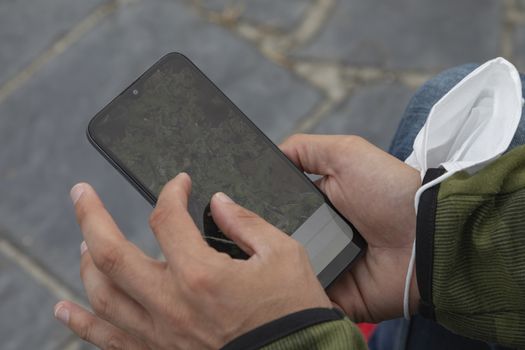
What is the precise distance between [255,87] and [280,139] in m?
0.14

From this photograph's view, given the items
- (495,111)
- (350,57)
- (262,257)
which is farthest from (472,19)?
(262,257)

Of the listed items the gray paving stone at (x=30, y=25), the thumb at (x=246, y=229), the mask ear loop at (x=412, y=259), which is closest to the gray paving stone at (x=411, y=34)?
the gray paving stone at (x=30, y=25)

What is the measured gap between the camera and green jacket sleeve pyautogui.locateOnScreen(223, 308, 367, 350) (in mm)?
596

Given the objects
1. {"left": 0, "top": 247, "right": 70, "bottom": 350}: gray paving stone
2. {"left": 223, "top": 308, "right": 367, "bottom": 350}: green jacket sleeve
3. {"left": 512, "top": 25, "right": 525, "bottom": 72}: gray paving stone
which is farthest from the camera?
{"left": 512, "top": 25, "right": 525, "bottom": 72}: gray paving stone

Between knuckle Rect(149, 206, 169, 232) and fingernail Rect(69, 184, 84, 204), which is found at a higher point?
fingernail Rect(69, 184, 84, 204)

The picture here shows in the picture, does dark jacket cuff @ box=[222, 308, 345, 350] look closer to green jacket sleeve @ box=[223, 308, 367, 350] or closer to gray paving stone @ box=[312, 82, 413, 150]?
green jacket sleeve @ box=[223, 308, 367, 350]

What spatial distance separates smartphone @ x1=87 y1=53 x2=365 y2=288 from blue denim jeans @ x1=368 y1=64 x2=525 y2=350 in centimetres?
13

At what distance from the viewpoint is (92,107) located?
1.49 meters

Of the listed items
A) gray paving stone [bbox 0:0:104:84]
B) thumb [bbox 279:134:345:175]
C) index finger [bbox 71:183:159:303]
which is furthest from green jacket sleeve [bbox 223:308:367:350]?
gray paving stone [bbox 0:0:104:84]

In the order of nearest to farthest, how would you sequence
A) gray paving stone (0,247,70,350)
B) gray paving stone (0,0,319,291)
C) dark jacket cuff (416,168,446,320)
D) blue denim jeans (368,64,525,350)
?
dark jacket cuff (416,168,446,320) < blue denim jeans (368,64,525,350) < gray paving stone (0,247,70,350) < gray paving stone (0,0,319,291)

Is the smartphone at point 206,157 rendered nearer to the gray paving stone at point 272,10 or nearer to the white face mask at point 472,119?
the white face mask at point 472,119

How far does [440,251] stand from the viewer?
713 millimetres

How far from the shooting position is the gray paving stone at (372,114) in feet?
4.87

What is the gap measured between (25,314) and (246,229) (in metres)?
0.80
